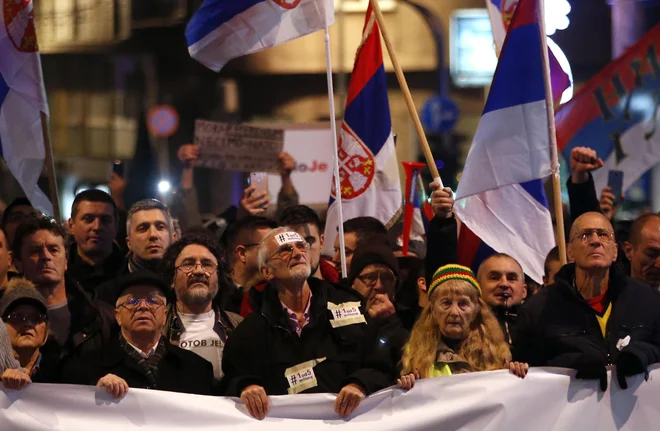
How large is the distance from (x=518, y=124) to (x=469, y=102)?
10.9m

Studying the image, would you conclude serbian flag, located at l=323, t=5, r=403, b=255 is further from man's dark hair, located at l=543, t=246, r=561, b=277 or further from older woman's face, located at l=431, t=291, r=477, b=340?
older woman's face, located at l=431, t=291, r=477, b=340

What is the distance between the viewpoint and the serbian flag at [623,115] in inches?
397

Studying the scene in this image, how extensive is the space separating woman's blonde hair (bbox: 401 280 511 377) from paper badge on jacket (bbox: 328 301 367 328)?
324 mm

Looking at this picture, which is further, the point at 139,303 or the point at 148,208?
the point at 148,208

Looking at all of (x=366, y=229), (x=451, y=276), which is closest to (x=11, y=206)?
(x=366, y=229)

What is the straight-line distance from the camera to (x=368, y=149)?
29.8ft

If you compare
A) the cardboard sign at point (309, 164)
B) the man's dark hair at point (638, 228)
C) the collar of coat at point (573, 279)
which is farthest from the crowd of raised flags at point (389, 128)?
the cardboard sign at point (309, 164)

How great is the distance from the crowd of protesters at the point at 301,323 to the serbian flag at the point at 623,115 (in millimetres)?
3176

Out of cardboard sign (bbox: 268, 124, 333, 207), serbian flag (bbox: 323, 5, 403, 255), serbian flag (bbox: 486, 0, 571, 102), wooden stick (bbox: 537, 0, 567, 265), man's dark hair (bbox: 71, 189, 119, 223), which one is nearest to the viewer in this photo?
wooden stick (bbox: 537, 0, 567, 265)

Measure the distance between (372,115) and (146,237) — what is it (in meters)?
2.26

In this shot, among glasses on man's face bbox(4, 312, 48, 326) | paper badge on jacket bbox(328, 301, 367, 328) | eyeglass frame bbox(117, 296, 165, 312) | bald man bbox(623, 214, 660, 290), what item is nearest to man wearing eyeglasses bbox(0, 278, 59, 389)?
glasses on man's face bbox(4, 312, 48, 326)

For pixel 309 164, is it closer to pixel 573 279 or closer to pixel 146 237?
pixel 146 237

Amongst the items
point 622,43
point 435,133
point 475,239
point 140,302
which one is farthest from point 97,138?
point 140,302

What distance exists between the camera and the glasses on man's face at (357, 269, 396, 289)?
6973mm
